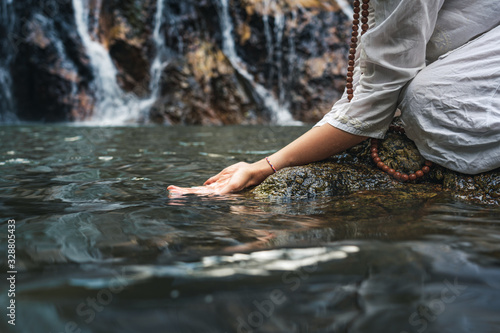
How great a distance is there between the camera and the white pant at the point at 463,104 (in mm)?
1697

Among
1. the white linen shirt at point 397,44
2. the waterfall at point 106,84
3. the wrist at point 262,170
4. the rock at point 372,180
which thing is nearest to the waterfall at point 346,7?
the waterfall at point 106,84

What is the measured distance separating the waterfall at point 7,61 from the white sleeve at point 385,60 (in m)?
11.1

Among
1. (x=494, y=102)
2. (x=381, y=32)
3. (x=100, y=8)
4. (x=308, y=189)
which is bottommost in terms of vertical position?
(x=308, y=189)

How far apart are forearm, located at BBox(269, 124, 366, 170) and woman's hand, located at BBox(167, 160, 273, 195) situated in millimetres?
85

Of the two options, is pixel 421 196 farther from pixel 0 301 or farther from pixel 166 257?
pixel 0 301

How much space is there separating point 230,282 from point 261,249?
8.5 inches

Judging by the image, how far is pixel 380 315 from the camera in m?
0.83

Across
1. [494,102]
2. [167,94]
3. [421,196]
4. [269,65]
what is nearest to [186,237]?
[421,196]

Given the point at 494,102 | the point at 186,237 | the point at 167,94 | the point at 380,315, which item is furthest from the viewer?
the point at 167,94

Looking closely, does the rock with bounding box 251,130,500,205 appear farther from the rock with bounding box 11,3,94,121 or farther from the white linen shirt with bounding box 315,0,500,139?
the rock with bounding box 11,3,94,121

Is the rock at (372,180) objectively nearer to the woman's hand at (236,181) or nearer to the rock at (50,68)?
the woman's hand at (236,181)

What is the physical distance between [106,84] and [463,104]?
10.8 metres

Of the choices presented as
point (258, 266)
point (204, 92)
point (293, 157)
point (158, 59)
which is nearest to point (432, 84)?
point (293, 157)

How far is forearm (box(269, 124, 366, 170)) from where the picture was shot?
1963 mm
